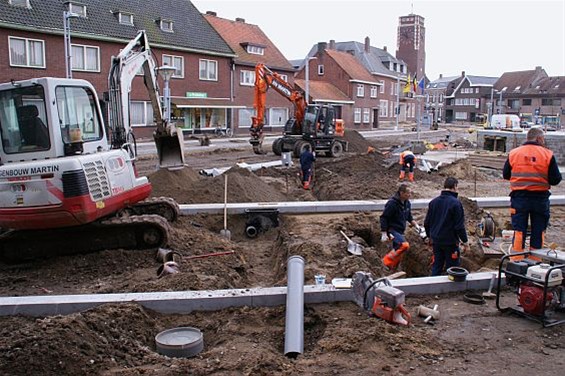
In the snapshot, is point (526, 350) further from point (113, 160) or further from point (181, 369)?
point (113, 160)

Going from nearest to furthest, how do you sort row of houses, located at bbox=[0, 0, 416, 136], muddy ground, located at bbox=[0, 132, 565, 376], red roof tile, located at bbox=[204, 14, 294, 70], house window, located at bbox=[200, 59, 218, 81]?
1. muddy ground, located at bbox=[0, 132, 565, 376]
2. row of houses, located at bbox=[0, 0, 416, 136]
3. house window, located at bbox=[200, 59, 218, 81]
4. red roof tile, located at bbox=[204, 14, 294, 70]

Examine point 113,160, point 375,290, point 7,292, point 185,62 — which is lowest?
point 7,292

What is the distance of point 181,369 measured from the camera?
4.99m

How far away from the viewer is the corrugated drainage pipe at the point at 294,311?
554cm

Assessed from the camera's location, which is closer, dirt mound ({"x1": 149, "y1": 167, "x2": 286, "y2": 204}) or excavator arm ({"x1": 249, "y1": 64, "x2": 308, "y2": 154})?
dirt mound ({"x1": 149, "y1": 167, "x2": 286, "y2": 204})

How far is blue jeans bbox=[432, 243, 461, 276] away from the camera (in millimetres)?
8109

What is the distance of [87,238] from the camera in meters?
9.33

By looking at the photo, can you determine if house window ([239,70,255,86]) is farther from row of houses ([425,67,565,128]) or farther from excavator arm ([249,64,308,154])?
row of houses ([425,67,565,128])

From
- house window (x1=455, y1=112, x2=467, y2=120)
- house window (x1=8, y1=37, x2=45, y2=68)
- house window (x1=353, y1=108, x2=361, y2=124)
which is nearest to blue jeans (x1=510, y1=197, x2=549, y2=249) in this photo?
house window (x1=8, y1=37, x2=45, y2=68)

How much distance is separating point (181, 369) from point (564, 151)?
85.0 feet

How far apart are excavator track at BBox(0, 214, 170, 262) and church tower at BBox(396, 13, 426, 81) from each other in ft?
261

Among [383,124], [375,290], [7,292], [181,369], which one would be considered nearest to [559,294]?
[375,290]

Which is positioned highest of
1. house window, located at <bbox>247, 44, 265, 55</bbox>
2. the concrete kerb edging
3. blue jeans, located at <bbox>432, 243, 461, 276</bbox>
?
house window, located at <bbox>247, 44, 265, 55</bbox>

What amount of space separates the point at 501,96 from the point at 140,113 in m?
60.6
